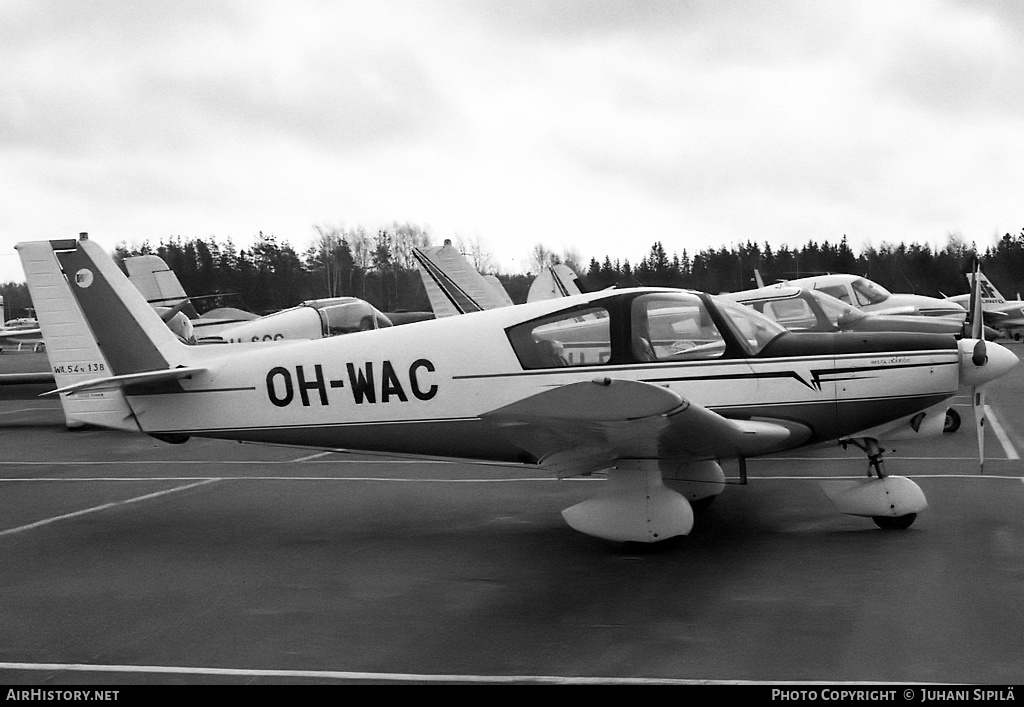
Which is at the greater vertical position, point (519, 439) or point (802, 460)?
point (519, 439)

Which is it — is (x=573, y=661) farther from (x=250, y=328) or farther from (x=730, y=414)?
(x=250, y=328)

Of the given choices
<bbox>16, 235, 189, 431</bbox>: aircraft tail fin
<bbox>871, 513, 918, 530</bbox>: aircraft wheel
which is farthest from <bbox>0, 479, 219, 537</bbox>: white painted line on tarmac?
<bbox>871, 513, 918, 530</bbox>: aircraft wheel

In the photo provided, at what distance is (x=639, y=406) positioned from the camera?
228 inches

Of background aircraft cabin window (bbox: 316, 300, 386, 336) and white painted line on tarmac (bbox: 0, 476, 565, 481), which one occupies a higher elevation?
background aircraft cabin window (bbox: 316, 300, 386, 336)

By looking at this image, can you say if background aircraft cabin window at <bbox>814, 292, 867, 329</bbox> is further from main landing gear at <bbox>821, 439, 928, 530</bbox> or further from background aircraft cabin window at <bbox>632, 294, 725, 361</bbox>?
background aircraft cabin window at <bbox>632, 294, 725, 361</bbox>

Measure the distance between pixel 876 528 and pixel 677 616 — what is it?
2.86 m

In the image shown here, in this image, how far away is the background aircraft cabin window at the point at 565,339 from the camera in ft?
24.1

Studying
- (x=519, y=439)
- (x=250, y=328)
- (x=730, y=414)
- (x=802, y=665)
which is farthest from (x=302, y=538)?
(x=250, y=328)

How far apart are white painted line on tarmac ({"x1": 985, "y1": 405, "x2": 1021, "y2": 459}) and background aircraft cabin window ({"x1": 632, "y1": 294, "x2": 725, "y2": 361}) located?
5.56 m

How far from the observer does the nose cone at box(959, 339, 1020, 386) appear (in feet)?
23.5

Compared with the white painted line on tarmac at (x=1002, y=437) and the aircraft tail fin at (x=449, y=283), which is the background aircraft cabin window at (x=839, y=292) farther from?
the aircraft tail fin at (x=449, y=283)

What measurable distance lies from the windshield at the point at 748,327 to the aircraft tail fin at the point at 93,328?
470 centimetres

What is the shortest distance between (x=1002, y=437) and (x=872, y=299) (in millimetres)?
6720

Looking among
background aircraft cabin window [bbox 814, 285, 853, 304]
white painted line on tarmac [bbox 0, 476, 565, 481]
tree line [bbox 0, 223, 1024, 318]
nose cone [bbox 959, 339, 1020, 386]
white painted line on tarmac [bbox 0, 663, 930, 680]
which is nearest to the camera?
white painted line on tarmac [bbox 0, 663, 930, 680]
